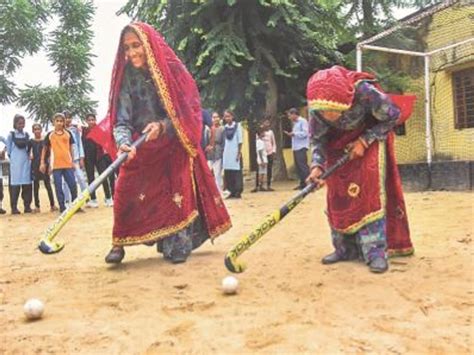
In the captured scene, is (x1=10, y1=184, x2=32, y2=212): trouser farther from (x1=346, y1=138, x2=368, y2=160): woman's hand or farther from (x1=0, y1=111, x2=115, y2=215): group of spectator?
(x1=346, y1=138, x2=368, y2=160): woman's hand

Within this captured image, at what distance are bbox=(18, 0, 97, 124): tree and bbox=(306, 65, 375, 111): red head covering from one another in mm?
23172

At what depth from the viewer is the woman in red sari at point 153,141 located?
445 cm

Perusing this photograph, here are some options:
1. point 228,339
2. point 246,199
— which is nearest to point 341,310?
point 228,339

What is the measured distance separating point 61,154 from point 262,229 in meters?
5.92

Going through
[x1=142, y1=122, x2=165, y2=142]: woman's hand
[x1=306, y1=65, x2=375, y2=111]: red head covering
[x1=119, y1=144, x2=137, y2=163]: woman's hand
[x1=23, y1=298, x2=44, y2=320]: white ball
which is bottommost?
[x1=23, y1=298, x2=44, y2=320]: white ball

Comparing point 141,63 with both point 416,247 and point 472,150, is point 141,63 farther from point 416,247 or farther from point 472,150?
point 472,150

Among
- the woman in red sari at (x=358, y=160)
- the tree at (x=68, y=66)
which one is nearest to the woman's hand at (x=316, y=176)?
the woman in red sari at (x=358, y=160)

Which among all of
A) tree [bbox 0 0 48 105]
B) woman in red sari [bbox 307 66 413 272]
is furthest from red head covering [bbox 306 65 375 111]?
tree [bbox 0 0 48 105]

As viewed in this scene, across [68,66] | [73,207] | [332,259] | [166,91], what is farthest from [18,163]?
[68,66]

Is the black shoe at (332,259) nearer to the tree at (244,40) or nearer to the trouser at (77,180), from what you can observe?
the trouser at (77,180)

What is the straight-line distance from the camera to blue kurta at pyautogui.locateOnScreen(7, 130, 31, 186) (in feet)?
31.6

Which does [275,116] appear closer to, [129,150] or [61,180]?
[61,180]

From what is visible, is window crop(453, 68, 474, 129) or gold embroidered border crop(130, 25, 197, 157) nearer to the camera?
gold embroidered border crop(130, 25, 197, 157)

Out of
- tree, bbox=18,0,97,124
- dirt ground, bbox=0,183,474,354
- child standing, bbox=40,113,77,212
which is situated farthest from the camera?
tree, bbox=18,0,97,124
